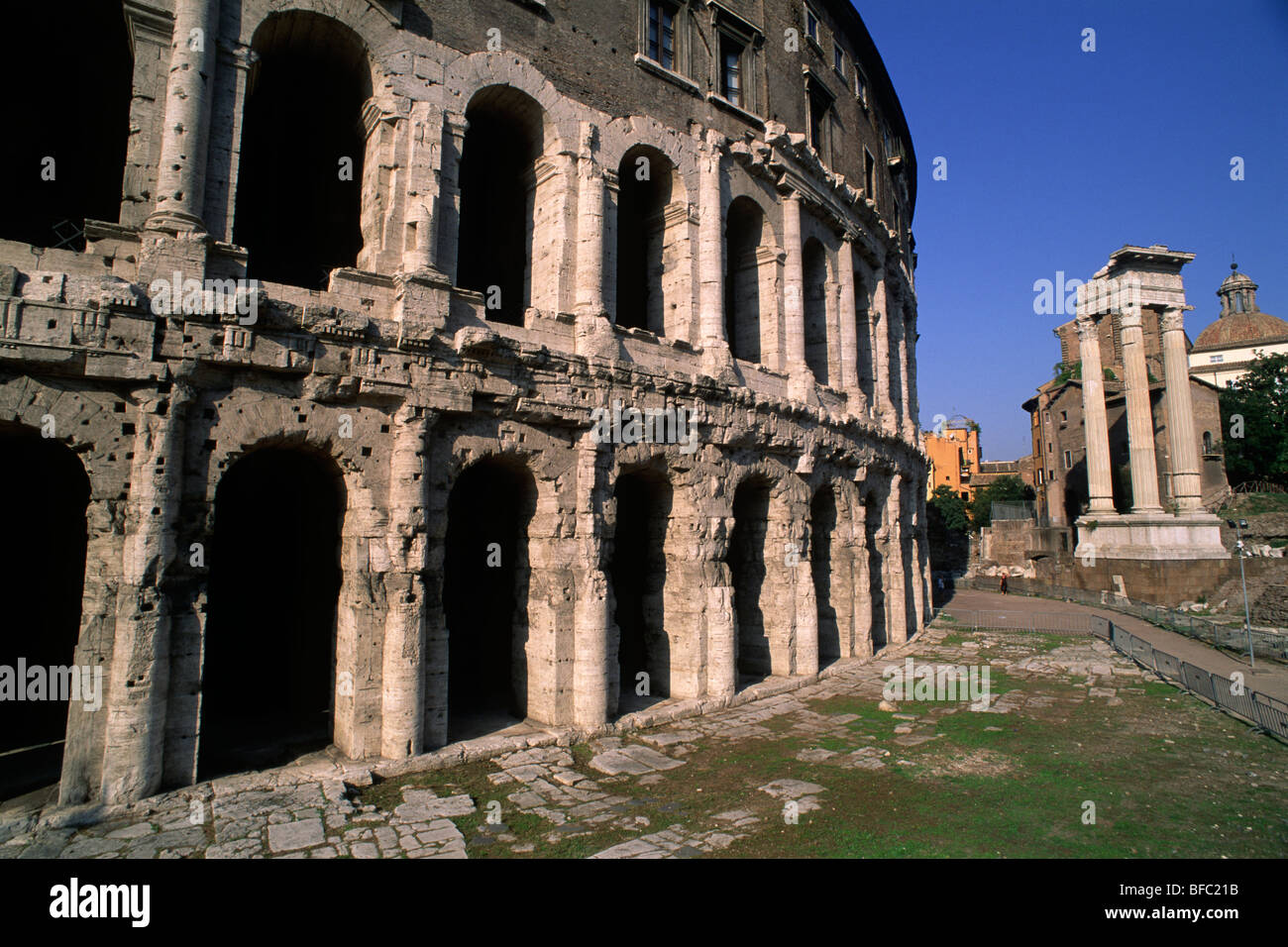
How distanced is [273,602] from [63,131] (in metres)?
8.52

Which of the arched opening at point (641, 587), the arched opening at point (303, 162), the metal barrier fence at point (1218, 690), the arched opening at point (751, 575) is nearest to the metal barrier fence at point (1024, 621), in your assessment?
the metal barrier fence at point (1218, 690)

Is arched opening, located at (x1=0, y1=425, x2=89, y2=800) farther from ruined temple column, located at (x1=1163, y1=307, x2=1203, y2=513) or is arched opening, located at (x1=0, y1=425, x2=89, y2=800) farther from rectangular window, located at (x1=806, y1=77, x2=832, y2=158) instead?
ruined temple column, located at (x1=1163, y1=307, x2=1203, y2=513)

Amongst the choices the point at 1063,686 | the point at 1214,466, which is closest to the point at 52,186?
the point at 1063,686

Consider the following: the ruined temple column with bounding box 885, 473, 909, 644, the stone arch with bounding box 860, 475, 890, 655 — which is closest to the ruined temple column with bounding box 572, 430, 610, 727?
the stone arch with bounding box 860, 475, 890, 655

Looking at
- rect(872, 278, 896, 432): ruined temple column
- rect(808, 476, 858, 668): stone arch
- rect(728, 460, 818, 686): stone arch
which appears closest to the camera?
rect(728, 460, 818, 686): stone arch

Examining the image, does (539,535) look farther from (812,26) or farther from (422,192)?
(812,26)

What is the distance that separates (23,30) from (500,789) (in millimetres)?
13245

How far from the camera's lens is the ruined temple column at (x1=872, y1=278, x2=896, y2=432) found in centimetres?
2056

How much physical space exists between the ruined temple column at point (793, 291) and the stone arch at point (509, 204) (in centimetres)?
582

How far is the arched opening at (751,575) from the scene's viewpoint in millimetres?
15000

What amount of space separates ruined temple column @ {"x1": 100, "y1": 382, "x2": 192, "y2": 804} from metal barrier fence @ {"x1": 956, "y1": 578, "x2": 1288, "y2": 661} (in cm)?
2216

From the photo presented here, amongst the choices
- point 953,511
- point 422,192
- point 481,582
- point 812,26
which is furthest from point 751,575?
point 953,511

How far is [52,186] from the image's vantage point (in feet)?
38.8
